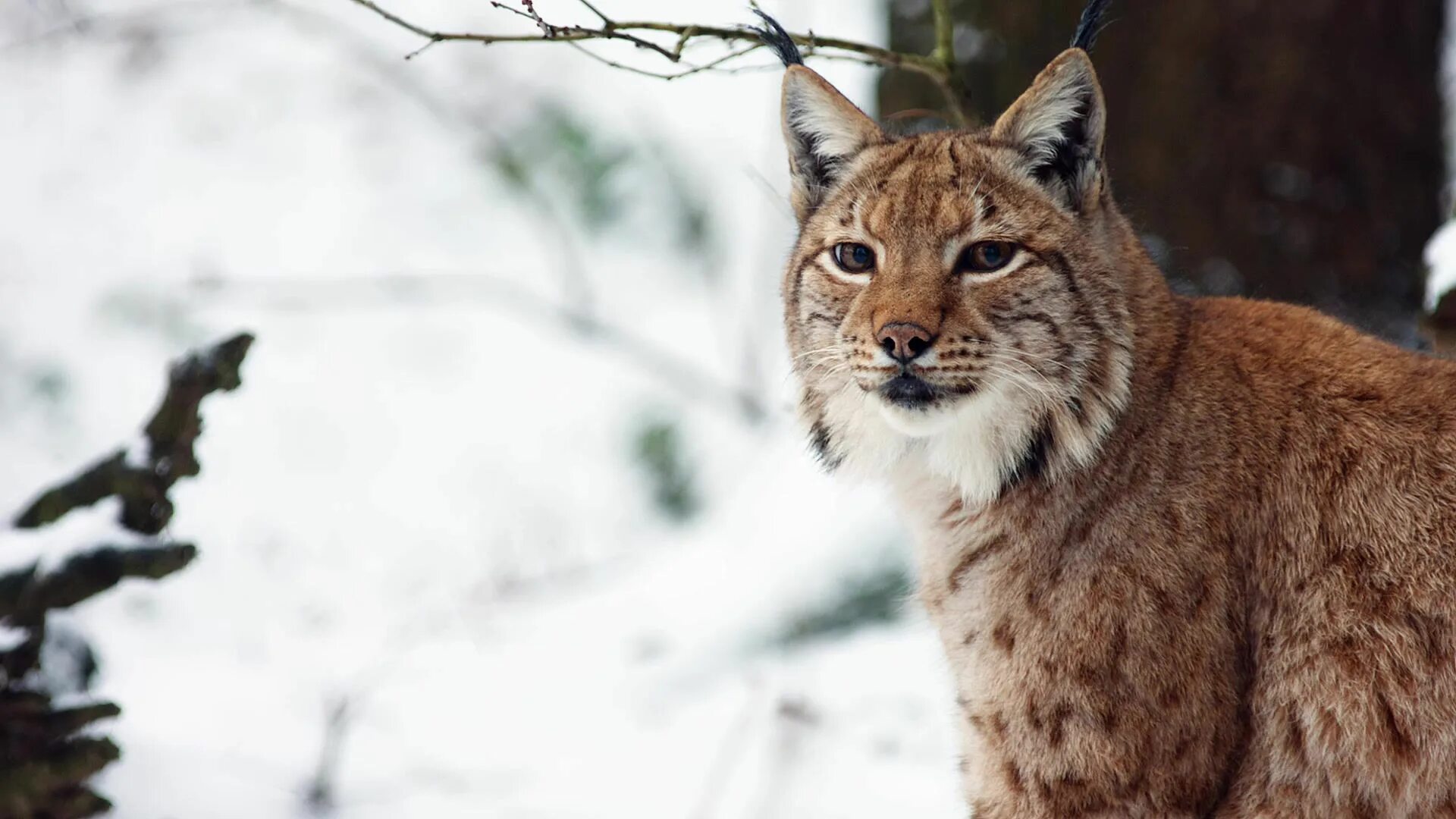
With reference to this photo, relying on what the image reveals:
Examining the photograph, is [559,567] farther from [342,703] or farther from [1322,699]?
[1322,699]

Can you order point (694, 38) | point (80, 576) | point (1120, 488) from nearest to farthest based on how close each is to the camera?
point (1120, 488) < point (80, 576) < point (694, 38)

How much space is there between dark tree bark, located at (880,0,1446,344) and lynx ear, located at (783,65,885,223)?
263 cm

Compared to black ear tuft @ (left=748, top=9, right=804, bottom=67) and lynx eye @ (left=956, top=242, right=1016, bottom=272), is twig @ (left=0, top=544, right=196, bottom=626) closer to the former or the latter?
black ear tuft @ (left=748, top=9, right=804, bottom=67)

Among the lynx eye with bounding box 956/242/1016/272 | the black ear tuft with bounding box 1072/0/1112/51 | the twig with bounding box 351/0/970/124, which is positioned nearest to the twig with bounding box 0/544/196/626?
the twig with bounding box 351/0/970/124

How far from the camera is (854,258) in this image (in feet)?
11.2

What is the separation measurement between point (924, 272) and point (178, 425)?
6.48ft

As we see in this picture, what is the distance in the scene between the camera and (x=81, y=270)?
353 inches

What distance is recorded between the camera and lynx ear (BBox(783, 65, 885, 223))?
3.57m

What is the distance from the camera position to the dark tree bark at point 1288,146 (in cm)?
597

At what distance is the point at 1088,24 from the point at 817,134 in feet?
2.51

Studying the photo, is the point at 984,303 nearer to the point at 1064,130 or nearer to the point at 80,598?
the point at 1064,130

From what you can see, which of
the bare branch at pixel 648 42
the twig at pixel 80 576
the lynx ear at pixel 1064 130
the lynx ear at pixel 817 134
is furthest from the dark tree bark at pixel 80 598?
the lynx ear at pixel 1064 130

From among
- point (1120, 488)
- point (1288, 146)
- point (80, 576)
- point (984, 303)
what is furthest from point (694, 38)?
point (1288, 146)

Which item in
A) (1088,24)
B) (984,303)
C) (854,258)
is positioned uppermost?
(1088,24)
